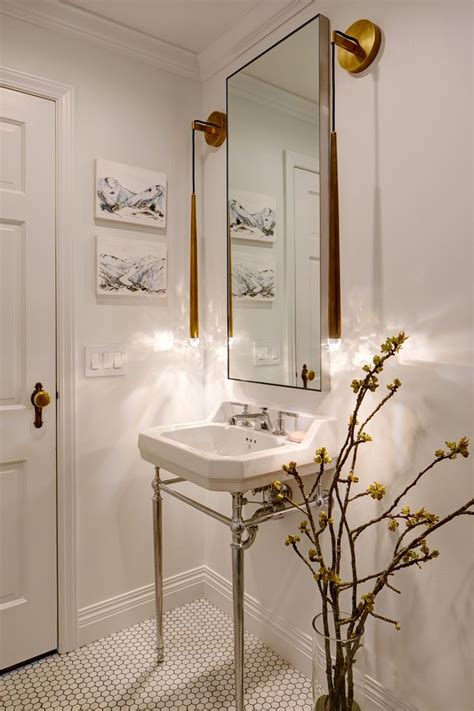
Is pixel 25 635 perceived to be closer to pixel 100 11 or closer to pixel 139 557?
pixel 139 557

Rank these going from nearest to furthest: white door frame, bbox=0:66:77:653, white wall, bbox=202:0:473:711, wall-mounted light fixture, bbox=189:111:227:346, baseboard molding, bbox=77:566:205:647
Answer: white wall, bbox=202:0:473:711 → white door frame, bbox=0:66:77:653 → baseboard molding, bbox=77:566:205:647 → wall-mounted light fixture, bbox=189:111:227:346

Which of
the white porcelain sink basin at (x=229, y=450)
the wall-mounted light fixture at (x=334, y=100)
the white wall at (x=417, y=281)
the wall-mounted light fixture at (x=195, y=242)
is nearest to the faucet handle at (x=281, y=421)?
the white porcelain sink basin at (x=229, y=450)

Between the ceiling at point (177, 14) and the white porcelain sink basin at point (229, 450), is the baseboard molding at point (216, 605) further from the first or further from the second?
the ceiling at point (177, 14)

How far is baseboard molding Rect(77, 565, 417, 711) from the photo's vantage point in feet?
6.25

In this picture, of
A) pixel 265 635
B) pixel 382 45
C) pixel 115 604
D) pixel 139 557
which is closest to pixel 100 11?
pixel 382 45

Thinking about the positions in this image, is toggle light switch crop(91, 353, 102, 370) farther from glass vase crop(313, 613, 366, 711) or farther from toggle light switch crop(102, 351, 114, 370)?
glass vase crop(313, 613, 366, 711)

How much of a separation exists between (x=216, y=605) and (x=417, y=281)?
1748 mm

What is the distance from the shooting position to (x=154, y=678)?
1.89 metres

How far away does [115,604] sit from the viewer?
2.18 meters

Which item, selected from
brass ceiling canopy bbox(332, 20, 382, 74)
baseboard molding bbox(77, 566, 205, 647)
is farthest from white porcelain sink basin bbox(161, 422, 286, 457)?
brass ceiling canopy bbox(332, 20, 382, 74)

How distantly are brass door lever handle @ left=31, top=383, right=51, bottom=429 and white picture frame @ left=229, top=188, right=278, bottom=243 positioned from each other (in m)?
1.00

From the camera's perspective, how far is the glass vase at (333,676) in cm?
140

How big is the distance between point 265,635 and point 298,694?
0.98ft

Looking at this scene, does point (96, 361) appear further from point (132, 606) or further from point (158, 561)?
point (132, 606)
